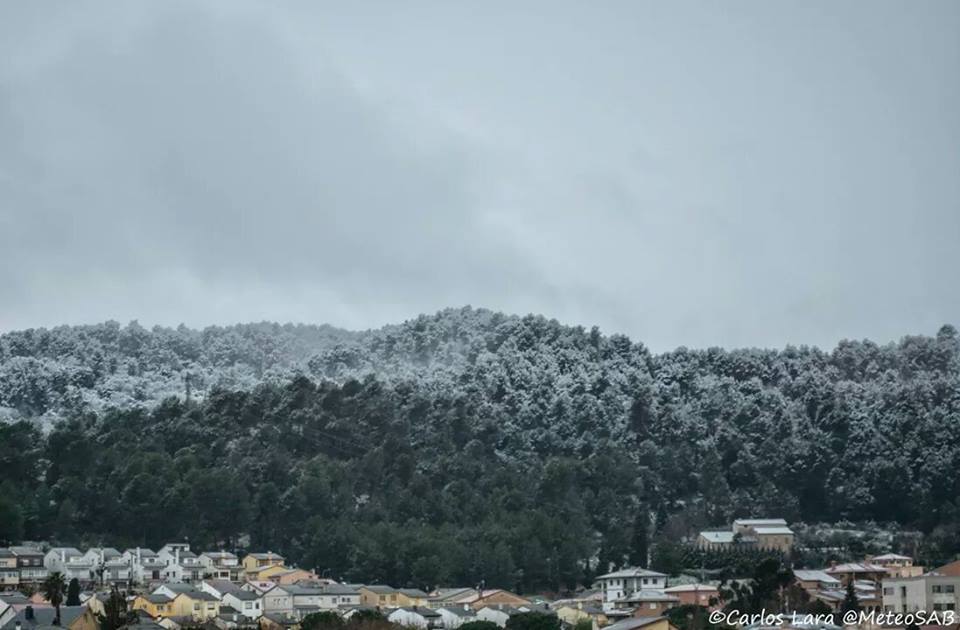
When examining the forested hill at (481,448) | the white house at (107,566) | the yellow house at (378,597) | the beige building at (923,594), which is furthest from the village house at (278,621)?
the beige building at (923,594)

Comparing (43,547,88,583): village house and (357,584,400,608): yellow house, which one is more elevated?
(43,547,88,583): village house

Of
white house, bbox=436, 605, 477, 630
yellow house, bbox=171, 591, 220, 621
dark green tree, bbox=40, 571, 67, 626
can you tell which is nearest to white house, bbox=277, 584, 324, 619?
yellow house, bbox=171, 591, 220, 621

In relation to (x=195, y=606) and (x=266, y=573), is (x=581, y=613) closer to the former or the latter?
(x=195, y=606)

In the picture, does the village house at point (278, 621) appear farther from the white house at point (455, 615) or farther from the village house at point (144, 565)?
the village house at point (144, 565)

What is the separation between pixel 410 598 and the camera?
81062 mm

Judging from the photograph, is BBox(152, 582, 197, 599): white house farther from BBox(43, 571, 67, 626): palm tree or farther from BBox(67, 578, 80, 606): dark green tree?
BBox(43, 571, 67, 626): palm tree

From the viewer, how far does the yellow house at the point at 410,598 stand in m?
80.2

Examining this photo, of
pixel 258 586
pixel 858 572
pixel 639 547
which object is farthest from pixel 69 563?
pixel 858 572

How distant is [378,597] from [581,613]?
10.3 meters

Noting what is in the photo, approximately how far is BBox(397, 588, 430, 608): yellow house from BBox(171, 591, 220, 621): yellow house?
765 centimetres

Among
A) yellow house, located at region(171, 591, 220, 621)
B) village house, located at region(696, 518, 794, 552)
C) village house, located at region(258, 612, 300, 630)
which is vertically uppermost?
village house, located at region(696, 518, 794, 552)

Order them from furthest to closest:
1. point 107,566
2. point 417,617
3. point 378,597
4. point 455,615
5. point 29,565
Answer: point 107,566 → point 29,565 → point 378,597 → point 455,615 → point 417,617

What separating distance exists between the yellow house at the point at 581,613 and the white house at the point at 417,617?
16.0 ft

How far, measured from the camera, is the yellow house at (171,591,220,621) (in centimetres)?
7812
